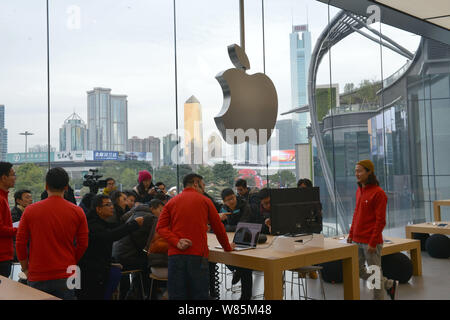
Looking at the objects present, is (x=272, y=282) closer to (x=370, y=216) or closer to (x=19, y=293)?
(x=370, y=216)

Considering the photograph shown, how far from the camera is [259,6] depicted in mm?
8805

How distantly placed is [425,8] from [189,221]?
24.4ft

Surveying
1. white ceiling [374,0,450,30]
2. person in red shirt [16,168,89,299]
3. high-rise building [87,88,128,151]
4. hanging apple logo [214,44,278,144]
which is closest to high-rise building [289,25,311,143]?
white ceiling [374,0,450,30]

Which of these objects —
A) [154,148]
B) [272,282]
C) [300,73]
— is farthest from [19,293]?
[300,73]

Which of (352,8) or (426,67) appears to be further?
(426,67)

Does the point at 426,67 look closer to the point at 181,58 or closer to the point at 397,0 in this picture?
the point at 397,0

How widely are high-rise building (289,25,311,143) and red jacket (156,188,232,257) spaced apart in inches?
224

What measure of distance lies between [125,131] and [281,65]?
11.8 feet

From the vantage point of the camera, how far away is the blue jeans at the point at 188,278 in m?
3.86

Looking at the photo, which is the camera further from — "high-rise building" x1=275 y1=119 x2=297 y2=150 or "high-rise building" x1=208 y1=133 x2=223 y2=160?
"high-rise building" x1=275 y1=119 x2=297 y2=150

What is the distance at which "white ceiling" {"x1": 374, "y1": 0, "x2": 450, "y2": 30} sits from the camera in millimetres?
8586

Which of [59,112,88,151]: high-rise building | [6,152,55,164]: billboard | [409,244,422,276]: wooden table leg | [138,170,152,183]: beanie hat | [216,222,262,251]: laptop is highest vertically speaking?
[59,112,88,151]: high-rise building

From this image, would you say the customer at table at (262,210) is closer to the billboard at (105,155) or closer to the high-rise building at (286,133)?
the billboard at (105,155)
